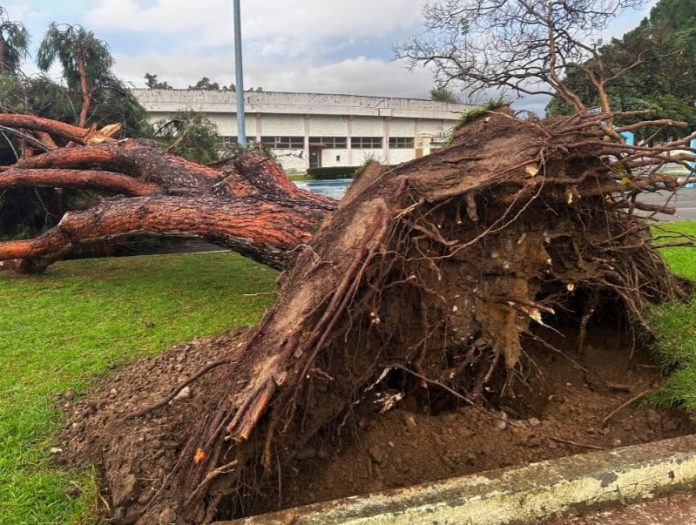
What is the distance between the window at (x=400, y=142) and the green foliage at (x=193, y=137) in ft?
112

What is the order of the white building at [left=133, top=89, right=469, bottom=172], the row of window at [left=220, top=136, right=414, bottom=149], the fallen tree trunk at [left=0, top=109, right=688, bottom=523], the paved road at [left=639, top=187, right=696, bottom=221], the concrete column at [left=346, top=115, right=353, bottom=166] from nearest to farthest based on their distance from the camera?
the fallen tree trunk at [left=0, top=109, right=688, bottom=523] < the paved road at [left=639, top=187, right=696, bottom=221] < the white building at [left=133, top=89, right=469, bottom=172] < the row of window at [left=220, top=136, right=414, bottom=149] < the concrete column at [left=346, top=115, right=353, bottom=166]

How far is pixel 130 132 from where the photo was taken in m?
9.51

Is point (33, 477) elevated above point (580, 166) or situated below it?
below

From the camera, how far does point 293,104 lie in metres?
37.0

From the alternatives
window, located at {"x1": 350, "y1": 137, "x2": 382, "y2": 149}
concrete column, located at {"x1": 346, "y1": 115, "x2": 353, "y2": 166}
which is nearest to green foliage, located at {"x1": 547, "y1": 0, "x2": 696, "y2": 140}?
concrete column, located at {"x1": 346, "y1": 115, "x2": 353, "y2": 166}

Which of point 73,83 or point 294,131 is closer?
point 73,83

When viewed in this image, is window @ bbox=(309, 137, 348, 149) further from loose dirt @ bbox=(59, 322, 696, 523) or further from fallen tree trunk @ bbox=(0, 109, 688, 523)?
loose dirt @ bbox=(59, 322, 696, 523)

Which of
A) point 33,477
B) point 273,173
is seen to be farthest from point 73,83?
point 33,477

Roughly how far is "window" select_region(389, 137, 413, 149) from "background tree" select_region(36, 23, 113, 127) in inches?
1361

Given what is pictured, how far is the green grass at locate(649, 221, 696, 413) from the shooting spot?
3.05m

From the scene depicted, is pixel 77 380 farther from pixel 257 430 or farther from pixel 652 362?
pixel 652 362

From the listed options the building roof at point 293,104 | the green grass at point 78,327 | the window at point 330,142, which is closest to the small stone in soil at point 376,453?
the green grass at point 78,327

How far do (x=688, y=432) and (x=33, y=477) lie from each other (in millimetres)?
3268

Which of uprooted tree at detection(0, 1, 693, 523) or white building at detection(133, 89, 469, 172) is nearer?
uprooted tree at detection(0, 1, 693, 523)
